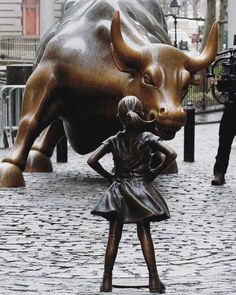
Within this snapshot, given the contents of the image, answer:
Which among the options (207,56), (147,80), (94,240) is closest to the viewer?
(94,240)

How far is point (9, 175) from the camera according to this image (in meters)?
15.9

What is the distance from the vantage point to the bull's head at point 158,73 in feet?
46.9

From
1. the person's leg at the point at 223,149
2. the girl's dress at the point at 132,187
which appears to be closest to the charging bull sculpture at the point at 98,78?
the person's leg at the point at 223,149

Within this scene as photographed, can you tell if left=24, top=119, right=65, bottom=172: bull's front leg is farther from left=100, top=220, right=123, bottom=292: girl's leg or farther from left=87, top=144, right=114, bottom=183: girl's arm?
left=100, top=220, right=123, bottom=292: girl's leg

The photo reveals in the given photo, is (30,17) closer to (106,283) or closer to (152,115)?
(152,115)

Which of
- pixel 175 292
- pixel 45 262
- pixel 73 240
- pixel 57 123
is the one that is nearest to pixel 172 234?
pixel 73 240

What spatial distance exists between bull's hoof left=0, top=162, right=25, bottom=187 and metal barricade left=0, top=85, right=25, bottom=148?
6878 millimetres

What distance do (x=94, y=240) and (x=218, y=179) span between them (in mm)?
5413

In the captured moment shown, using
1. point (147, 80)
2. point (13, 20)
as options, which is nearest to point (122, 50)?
point (147, 80)

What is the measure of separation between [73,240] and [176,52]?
155 inches

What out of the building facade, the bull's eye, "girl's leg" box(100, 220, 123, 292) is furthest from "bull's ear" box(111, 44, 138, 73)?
the building facade

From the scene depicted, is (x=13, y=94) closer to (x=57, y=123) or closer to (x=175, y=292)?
(x=57, y=123)

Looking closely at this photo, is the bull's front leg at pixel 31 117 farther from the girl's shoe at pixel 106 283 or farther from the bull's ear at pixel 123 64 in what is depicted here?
the girl's shoe at pixel 106 283

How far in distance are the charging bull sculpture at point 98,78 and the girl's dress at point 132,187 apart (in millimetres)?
5153
